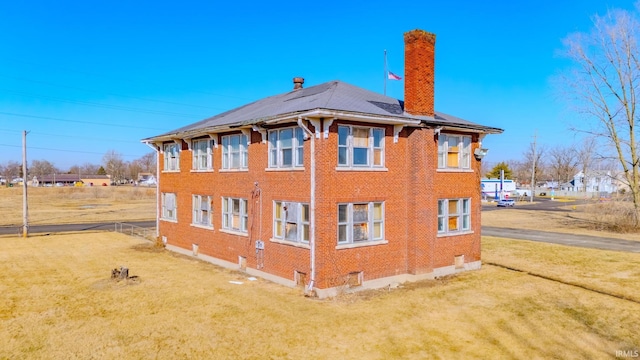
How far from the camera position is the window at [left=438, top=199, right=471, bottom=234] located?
19.5 meters

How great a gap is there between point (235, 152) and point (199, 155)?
414 centimetres

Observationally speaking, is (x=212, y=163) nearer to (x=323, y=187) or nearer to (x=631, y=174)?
(x=323, y=187)

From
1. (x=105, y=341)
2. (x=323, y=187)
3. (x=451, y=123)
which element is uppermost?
(x=451, y=123)

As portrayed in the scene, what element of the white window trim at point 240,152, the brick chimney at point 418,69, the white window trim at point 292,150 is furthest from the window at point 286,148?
the brick chimney at point 418,69

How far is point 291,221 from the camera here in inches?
682

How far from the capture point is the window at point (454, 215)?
19531mm

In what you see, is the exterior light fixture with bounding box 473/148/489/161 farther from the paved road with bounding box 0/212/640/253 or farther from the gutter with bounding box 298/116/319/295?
the paved road with bounding box 0/212/640/253

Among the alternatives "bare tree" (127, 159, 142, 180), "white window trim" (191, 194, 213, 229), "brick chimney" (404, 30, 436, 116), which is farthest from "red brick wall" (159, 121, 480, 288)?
"bare tree" (127, 159, 142, 180)

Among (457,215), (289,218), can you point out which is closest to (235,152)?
(289,218)

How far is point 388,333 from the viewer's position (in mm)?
12242

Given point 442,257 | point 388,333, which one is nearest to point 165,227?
point 442,257

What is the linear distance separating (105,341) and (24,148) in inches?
1137

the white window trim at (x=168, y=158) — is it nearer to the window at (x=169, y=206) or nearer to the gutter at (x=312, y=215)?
the window at (x=169, y=206)

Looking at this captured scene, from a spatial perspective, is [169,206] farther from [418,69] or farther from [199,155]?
[418,69]
